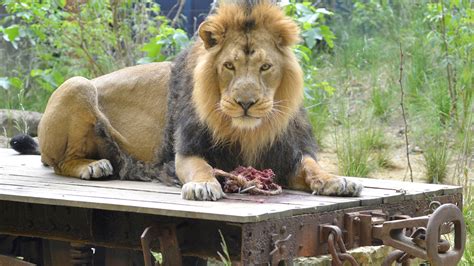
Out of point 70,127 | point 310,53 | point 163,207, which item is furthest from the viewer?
point 310,53

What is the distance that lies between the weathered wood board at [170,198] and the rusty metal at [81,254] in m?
0.33

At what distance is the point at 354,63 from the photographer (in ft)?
35.4

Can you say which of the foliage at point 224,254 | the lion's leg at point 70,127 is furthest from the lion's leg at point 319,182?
the lion's leg at point 70,127

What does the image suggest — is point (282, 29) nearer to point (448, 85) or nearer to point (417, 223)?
point (417, 223)

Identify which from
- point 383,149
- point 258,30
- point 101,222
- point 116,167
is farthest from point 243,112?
point 383,149

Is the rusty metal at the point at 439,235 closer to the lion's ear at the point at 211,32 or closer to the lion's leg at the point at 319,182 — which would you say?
the lion's leg at the point at 319,182

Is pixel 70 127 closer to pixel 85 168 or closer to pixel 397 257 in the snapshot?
pixel 85 168

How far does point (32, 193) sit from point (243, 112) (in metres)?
1.11

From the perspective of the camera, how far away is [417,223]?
4.27 meters

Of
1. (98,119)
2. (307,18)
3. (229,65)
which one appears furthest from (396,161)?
(229,65)

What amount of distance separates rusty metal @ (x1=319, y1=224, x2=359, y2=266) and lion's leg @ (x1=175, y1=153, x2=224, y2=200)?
52 centimetres

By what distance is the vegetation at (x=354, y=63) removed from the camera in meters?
8.02

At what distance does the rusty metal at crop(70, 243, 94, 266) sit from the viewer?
5.06 meters

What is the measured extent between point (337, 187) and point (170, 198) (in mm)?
851
